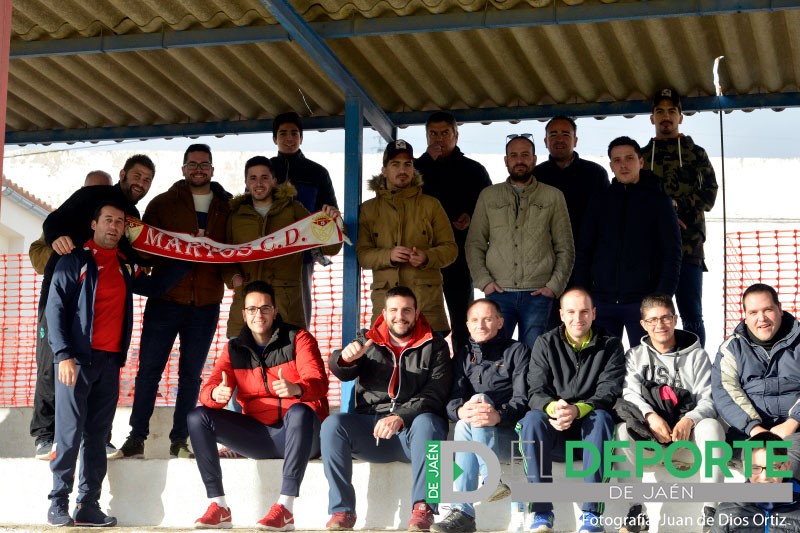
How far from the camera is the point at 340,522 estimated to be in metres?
5.72

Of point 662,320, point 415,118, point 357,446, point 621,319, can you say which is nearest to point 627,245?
point 621,319

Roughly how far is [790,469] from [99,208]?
13.1 feet

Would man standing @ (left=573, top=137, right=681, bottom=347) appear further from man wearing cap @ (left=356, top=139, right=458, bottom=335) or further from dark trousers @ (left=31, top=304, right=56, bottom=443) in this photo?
dark trousers @ (left=31, top=304, right=56, bottom=443)

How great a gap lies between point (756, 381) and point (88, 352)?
11.8 feet

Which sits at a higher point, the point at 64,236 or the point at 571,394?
the point at 64,236

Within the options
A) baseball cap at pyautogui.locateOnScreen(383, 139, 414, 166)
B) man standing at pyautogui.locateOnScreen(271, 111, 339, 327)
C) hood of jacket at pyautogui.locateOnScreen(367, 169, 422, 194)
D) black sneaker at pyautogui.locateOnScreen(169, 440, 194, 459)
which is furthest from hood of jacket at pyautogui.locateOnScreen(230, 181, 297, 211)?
black sneaker at pyautogui.locateOnScreen(169, 440, 194, 459)

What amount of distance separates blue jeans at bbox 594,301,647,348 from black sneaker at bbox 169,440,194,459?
2.60 meters

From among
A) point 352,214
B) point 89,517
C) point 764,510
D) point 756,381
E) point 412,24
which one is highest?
point 412,24

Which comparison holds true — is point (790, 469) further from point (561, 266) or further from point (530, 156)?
point (530, 156)

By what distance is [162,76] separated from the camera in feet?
26.3

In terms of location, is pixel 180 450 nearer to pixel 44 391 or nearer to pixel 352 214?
pixel 44 391

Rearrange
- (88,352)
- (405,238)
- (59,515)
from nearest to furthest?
(59,515), (88,352), (405,238)

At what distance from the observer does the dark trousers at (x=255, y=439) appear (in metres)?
5.83

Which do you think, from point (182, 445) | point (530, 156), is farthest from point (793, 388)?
point (182, 445)
